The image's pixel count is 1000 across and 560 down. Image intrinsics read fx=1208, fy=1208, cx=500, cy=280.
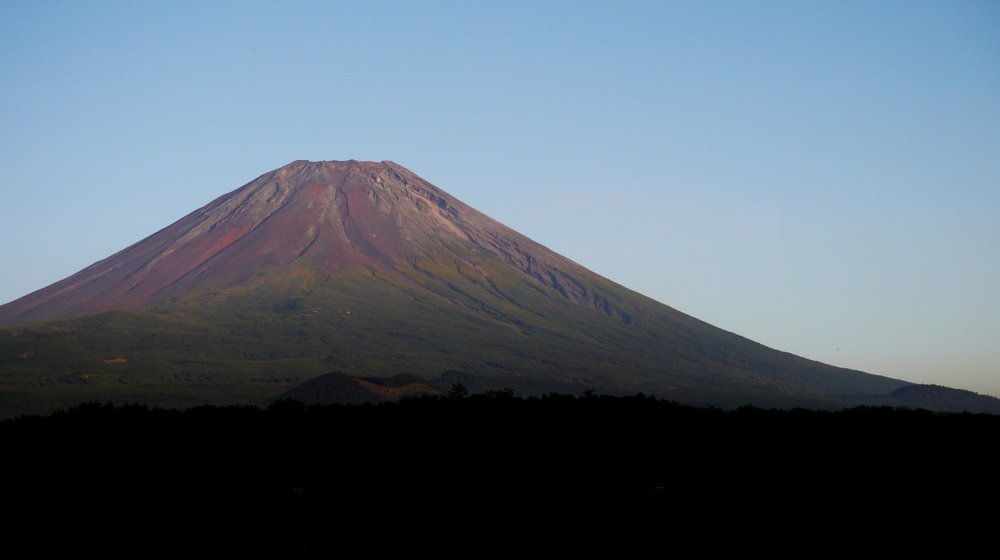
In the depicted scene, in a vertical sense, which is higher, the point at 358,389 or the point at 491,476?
the point at 358,389

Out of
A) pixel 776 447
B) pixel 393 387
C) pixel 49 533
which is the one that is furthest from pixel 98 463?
pixel 393 387

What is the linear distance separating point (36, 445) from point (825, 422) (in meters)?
41.8

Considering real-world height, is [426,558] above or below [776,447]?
below

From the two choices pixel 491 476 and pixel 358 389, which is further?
pixel 358 389

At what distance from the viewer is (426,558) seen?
37.6 metres

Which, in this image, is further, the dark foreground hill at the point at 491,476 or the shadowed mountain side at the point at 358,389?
the shadowed mountain side at the point at 358,389

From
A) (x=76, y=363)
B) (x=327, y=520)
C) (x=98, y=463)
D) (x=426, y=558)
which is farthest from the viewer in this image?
(x=76, y=363)

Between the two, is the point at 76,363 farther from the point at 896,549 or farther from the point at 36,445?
the point at 896,549

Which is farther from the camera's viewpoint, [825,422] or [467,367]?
[467,367]

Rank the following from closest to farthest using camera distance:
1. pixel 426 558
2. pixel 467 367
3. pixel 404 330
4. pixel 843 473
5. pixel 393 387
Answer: pixel 426 558, pixel 843 473, pixel 393 387, pixel 467 367, pixel 404 330

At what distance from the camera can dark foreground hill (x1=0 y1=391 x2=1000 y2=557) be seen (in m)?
41.6

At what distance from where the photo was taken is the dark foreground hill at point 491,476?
137 ft

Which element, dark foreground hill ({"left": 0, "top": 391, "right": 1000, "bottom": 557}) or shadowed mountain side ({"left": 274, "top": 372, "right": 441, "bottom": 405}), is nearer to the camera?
dark foreground hill ({"left": 0, "top": 391, "right": 1000, "bottom": 557})

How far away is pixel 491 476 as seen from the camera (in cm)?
5391
